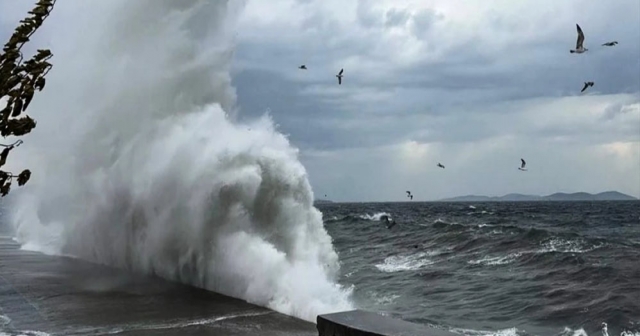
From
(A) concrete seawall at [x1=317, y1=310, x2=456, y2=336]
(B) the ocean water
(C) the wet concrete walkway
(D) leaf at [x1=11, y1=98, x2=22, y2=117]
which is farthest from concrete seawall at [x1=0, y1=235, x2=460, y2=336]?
(D) leaf at [x1=11, y1=98, x2=22, y2=117]

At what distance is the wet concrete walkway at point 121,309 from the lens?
10.8 meters

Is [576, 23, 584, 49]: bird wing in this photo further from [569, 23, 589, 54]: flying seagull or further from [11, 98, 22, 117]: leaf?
[11, 98, 22, 117]: leaf

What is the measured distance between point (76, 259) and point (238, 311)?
1329cm

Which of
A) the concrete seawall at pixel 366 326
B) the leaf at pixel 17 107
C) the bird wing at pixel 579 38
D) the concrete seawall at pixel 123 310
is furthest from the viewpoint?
the bird wing at pixel 579 38

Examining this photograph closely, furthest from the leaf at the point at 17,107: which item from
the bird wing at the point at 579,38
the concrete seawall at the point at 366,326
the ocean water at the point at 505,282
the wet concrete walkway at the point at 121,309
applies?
the bird wing at the point at 579,38

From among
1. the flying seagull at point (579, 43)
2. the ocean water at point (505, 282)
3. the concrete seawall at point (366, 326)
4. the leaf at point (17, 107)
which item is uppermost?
the flying seagull at point (579, 43)

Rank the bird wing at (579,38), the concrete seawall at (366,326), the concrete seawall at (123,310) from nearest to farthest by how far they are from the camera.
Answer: the concrete seawall at (366,326)
the concrete seawall at (123,310)
the bird wing at (579,38)

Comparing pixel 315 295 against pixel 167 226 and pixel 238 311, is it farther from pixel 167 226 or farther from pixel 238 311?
pixel 167 226

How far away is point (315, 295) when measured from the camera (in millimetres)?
13828

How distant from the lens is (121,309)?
1271cm

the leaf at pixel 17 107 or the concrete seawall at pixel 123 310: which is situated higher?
the leaf at pixel 17 107

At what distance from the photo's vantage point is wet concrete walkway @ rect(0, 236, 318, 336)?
1079cm

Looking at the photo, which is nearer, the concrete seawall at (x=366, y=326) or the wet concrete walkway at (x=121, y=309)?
the concrete seawall at (x=366, y=326)

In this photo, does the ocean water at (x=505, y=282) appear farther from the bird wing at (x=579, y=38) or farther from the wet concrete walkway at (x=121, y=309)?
the bird wing at (x=579, y=38)
